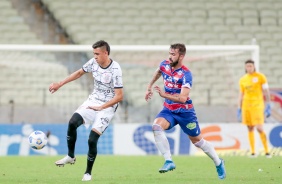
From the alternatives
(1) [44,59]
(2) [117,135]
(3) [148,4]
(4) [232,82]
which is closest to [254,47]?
(4) [232,82]

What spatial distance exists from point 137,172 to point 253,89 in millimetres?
5645

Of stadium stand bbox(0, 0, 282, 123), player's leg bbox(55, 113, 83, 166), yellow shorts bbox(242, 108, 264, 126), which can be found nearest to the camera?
player's leg bbox(55, 113, 83, 166)

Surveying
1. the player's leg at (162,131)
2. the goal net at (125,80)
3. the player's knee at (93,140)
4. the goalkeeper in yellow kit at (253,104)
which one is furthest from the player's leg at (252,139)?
the player's knee at (93,140)

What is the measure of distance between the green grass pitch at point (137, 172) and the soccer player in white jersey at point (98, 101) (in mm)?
422

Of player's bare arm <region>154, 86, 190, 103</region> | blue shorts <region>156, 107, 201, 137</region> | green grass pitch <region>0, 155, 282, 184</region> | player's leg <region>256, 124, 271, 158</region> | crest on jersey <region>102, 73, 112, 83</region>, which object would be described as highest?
crest on jersey <region>102, 73, 112, 83</region>

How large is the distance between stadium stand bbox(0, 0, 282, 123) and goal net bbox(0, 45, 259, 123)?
3089mm

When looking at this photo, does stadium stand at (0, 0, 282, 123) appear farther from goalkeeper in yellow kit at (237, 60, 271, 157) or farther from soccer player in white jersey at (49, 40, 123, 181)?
soccer player in white jersey at (49, 40, 123, 181)

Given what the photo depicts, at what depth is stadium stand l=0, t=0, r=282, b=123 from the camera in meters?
24.2

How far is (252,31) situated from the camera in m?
25.3

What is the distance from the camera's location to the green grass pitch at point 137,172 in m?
11.1

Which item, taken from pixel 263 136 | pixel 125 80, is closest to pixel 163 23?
pixel 125 80

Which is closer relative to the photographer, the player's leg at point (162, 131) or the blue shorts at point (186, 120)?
the player's leg at point (162, 131)

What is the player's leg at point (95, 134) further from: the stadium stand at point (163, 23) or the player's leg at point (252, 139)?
the stadium stand at point (163, 23)

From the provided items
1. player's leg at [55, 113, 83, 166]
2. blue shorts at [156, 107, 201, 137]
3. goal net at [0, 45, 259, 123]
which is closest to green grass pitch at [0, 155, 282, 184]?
player's leg at [55, 113, 83, 166]
